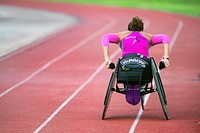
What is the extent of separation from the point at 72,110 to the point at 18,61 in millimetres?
9846

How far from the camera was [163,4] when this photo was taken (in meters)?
55.3

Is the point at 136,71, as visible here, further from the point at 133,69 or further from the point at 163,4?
the point at 163,4

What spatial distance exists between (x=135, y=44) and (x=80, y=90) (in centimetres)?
470

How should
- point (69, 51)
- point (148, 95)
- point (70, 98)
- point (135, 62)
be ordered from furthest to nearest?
point (69, 51)
point (148, 95)
point (70, 98)
point (135, 62)

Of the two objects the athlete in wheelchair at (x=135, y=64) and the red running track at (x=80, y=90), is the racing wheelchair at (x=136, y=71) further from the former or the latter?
the red running track at (x=80, y=90)

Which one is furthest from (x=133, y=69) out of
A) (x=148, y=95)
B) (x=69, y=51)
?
(x=69, y=51)

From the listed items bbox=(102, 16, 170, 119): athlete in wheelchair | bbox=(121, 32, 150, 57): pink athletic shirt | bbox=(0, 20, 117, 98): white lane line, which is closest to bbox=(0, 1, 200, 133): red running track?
bbox=(0, 20, 117, 98): white lane line

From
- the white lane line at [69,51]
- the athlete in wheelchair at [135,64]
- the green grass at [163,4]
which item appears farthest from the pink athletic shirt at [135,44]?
the green grass at [163,4]

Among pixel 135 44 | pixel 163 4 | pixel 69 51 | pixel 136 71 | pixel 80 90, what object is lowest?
pixel 163 4

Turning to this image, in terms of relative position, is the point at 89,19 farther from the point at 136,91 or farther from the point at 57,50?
the point at 136,91

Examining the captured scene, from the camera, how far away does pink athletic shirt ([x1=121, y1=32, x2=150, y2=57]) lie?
12.4m

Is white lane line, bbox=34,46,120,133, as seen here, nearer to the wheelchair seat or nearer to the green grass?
the wheelchair seat

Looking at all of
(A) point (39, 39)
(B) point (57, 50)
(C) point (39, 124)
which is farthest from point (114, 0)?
(C) point (39, 124)

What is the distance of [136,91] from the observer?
12.4m
